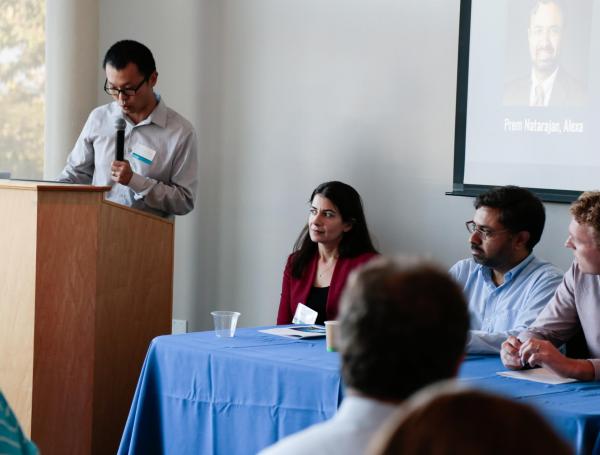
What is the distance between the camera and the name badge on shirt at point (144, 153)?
434 cm

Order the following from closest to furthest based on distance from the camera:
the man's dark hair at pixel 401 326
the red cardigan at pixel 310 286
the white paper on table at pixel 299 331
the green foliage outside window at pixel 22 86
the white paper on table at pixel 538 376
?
the man's dark hair at pixel 401 326 → the white paper on table at pixel 538 376 → the white paper on table at pixel 299 331 → the red cardigan at pixel 310 286 → the green foliage outside window at pixel 22 86

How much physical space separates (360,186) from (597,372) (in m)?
2.14

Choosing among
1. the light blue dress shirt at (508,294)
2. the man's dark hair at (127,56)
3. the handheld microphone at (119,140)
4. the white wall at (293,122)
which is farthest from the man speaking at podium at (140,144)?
the light blue dress shirt at (508,294)

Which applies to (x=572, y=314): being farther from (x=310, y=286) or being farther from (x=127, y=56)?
(x=127, y=56)

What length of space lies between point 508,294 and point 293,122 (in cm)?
188

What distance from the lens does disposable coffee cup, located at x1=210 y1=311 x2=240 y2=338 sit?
329 cm

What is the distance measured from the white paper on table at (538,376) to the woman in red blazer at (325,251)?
1.31 meters

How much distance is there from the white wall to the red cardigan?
1.76 feet

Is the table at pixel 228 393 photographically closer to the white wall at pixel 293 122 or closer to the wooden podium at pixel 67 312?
the wooden podium at pixel 67 312

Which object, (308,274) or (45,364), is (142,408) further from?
(308,274)

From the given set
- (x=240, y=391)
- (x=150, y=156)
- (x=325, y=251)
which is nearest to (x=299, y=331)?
(x=240, y=391)

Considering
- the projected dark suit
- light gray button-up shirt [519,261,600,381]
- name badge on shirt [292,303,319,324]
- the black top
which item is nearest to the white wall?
the projected dark suit

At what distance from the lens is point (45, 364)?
11.6 feet

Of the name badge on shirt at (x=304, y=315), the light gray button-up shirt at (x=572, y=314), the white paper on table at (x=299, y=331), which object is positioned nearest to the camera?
the light gray button-up shirt at (x=572, y=314)
